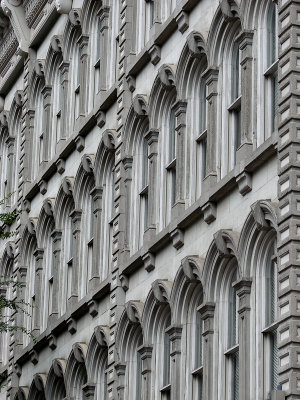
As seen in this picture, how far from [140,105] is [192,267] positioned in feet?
21.3

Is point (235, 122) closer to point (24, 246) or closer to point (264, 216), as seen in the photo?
point (264, 216)

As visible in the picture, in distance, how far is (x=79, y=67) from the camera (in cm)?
4766

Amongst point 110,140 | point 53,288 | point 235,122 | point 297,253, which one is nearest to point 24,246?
point 53,288

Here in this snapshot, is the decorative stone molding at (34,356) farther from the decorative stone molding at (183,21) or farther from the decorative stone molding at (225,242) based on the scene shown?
the decorative stone molding at (225,242)

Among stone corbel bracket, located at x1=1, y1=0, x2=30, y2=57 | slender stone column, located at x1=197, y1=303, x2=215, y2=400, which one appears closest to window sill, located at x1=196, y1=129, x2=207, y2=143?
slender stone column, located at x1=197, y1=303, x2=215, y2=400

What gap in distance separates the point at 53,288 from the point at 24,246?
4.20 meters

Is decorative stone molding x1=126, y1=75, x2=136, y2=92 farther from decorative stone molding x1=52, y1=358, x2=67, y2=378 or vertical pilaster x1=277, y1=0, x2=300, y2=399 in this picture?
vertical pilaster x1=277, y1=0, x2=300, y2=399

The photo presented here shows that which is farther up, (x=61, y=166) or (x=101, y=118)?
(x=61, y=166)

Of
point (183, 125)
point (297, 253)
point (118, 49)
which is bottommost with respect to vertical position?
point (297, 253)

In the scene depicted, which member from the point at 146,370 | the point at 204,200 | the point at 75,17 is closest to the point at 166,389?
the point at 146,370

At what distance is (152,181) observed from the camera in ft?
127

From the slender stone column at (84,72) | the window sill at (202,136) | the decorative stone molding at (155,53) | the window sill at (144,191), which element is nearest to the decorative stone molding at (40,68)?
the slender stone column at (84,72)

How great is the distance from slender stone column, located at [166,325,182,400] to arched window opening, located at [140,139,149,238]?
4.10 meters

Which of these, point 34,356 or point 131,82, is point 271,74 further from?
point 34,356
